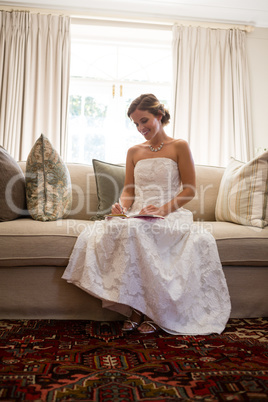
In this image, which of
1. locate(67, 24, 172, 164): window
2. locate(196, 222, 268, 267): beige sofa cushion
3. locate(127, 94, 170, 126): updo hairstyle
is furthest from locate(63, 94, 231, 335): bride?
locate(67, 24, 172, 164): window

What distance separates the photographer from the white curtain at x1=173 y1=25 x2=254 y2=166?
4.76m

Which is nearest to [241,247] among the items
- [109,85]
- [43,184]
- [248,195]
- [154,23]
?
[248,195]

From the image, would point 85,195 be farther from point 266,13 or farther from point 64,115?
point 266,13

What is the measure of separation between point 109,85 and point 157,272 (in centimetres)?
379

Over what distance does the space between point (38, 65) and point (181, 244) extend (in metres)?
3.59

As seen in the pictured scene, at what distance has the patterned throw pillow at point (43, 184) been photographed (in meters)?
2.24

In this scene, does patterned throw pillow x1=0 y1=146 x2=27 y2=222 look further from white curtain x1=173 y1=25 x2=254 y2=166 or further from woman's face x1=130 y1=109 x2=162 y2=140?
white curtain x1=173 y1=25 x2=254 y2=166

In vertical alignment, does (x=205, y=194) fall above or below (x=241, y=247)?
above

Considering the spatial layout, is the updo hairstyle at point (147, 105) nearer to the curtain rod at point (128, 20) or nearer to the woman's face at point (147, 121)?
the woman's face at point (147, 121)

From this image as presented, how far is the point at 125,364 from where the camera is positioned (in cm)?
136

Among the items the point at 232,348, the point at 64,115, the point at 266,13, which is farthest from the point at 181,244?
the point at 266,13

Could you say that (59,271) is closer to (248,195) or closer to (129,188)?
(129,188)

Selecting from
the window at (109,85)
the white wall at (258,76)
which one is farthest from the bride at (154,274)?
the white wall at (258,76)

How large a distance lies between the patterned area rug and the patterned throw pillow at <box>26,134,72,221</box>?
26.7 inches
